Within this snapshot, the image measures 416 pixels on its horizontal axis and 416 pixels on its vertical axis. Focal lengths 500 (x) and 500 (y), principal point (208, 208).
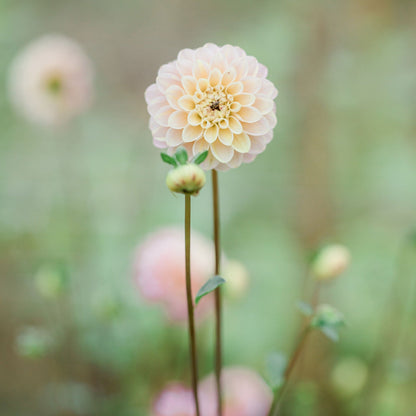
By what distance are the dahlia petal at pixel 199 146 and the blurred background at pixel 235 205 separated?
1.33ft

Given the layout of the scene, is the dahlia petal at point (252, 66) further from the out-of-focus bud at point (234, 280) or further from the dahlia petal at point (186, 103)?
the out-of-focus bud at point (234, 280)

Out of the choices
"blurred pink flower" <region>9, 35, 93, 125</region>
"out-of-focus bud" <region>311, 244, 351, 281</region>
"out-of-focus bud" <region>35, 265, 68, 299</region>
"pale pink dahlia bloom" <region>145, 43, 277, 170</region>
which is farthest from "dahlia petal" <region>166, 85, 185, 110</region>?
"blurred pink flower" <region>9, 35, 93, 125</region>

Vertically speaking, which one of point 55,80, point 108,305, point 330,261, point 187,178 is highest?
point 55,80

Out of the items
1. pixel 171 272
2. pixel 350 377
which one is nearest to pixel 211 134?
pixel 171 272

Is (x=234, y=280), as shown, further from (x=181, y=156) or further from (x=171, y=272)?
(x=181, y=156)

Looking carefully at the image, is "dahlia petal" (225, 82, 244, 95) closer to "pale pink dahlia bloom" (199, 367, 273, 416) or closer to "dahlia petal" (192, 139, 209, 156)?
"dahlia petal" (192, 139, 209, 156)

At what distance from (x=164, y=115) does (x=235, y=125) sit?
6cm

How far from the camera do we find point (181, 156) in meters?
0.39

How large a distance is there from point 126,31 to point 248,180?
80 cm

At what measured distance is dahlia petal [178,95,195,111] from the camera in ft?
1.32

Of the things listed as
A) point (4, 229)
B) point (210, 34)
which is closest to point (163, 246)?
point (4, 229)

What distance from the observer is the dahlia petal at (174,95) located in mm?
401

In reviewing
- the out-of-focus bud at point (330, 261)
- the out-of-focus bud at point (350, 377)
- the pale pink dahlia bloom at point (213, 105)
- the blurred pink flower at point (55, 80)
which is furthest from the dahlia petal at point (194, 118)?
the blurred pink flower at point (55, 80)

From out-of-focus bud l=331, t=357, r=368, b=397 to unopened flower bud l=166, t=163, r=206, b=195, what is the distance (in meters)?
0.55
